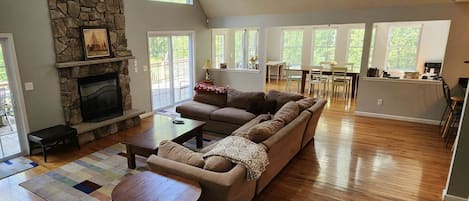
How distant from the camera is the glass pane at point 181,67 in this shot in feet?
25.0

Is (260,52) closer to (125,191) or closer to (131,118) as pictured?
(131,118)

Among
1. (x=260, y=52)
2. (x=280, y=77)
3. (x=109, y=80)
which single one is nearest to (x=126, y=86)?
(x=109, y=80)

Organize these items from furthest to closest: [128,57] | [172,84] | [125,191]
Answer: [172,84], [128,57], [125,191]

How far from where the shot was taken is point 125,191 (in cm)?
221

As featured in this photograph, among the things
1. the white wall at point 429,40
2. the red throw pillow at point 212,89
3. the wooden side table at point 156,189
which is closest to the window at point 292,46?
the white wall at point 429,40

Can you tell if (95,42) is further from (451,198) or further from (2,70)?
(451,198)

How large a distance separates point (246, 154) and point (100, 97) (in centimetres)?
394

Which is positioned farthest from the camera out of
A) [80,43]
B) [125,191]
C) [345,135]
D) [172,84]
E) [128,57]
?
[172,84]

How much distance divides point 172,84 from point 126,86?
1736mm

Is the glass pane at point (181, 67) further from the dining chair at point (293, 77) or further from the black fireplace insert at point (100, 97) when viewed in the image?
the dining chair at point (293, 77)

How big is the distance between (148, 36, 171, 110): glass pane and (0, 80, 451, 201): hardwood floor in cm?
135

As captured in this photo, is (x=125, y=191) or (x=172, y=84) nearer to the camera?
(x=125, y=191)

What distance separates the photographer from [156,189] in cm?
226

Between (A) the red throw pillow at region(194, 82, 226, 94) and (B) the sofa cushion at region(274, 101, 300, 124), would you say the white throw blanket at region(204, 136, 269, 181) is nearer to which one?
(B) the sofa cushion at region(274, 101, 300, 124)
